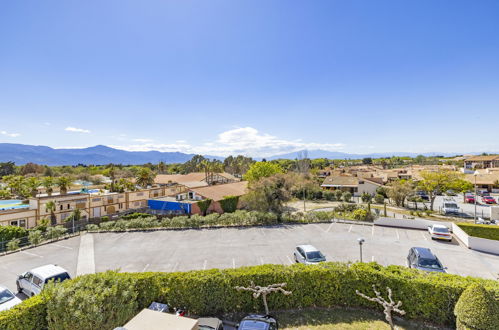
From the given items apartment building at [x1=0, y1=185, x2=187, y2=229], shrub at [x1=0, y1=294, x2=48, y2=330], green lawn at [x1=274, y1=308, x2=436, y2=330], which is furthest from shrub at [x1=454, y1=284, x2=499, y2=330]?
apartment building at [x1=0, y1=185, x2=187, y2=229]

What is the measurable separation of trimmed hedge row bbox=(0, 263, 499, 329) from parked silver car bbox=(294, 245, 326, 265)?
11.8 ft

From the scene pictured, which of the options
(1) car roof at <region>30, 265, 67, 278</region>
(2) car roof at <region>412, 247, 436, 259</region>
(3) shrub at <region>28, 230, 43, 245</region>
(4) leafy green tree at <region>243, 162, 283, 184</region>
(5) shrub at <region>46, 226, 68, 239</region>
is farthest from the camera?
(4) leafy green tree at <region>243, 162, 283, 184</region>

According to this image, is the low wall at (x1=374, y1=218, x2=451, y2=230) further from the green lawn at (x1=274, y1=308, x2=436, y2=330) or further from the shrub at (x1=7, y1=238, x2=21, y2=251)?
the shrub at (x1=7, y1=238, x2=21, y2=251)

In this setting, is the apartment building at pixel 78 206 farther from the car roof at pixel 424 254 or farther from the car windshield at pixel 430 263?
the car windshield at pixel 430 263

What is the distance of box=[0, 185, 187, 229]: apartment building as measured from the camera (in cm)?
2975

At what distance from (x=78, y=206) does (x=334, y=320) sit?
3927 centimetres

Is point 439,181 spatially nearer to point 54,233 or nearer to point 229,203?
point 229,203

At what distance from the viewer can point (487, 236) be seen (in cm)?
1995

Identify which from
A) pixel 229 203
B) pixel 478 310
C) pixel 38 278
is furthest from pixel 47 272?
pixel 229 203

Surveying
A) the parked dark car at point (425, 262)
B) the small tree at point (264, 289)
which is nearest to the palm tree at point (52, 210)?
the small tree at point (264, 289)

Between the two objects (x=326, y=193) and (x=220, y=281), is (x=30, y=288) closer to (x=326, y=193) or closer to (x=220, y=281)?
(x=220, y=281)

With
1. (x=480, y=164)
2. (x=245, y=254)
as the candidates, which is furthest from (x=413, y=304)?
(x=480, y=164)

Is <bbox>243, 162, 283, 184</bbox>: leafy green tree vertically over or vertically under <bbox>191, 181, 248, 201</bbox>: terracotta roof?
over

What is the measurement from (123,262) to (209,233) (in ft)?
27.7
